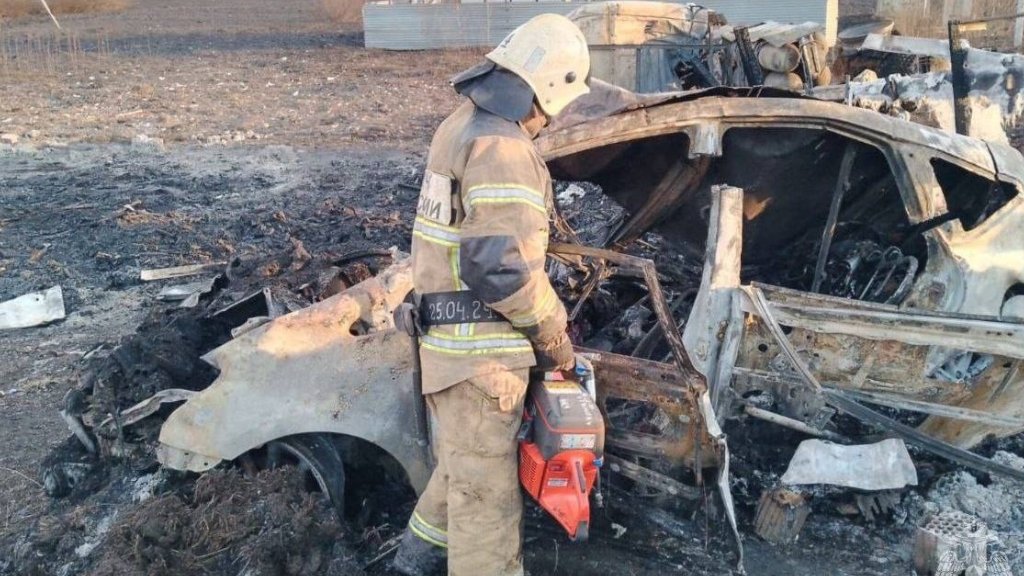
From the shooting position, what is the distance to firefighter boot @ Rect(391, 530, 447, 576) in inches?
122

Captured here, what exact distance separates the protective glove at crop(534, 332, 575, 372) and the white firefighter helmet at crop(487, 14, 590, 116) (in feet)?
2.40

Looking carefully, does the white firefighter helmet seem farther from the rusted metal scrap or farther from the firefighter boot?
the rusted metal scrap

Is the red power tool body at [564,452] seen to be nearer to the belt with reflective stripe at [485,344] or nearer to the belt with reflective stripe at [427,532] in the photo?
the belt with reflective stripe at [485,344]

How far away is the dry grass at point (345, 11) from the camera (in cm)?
2362

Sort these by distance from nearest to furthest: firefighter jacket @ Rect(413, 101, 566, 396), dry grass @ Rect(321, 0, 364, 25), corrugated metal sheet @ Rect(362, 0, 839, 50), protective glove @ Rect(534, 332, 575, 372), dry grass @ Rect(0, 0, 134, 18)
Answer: firefighter jacket @ Rect(413, 101, 566, 396)
protective glove @ Rect(534, 332, 575, 372)
corrugated metal sheet @ Rect(362, 0, 839, 50)
dry grass @ Rect(321, 0, 364, 25)
dry grass @ Rect(0, 0, 134, 18)

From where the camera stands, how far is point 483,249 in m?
2.49

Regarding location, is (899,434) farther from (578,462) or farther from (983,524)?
(578,462)

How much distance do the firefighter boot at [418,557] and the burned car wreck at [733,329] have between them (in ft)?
0.99

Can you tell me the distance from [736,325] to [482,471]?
3.73 ft

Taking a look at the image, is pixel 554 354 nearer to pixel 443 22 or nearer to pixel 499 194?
pixel 499 194

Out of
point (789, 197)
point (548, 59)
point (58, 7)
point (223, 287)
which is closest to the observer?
point (548, 59)

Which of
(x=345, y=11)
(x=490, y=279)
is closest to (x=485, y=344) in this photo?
(x=490, y=279)

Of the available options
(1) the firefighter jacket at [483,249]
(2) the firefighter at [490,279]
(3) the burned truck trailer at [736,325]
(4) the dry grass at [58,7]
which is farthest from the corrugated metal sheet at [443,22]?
(1) the firefighter jacket at [483,249]

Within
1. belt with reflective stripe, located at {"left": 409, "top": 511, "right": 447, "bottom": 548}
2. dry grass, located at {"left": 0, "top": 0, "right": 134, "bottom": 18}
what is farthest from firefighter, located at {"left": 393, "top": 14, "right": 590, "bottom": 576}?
dry grass, located at {"left": 0, "top": 0, "right": 134, "bottom": 18}
